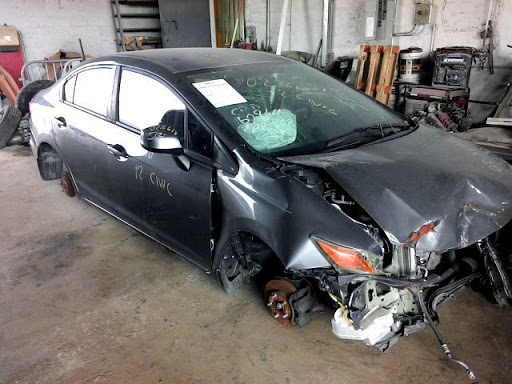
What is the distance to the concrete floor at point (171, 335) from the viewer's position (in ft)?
5.99

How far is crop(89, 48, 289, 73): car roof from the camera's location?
2.25 m

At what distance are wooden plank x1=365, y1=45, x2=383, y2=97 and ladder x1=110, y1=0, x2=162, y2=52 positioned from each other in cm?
490

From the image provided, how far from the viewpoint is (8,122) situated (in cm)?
538

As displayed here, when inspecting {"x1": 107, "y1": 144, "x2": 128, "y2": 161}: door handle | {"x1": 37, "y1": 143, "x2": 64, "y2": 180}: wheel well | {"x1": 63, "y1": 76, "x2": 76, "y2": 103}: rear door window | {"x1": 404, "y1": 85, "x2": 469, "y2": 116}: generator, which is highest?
{"x1": 63, "y1": 76, "x2": 76, "y2": 103}: rear door window

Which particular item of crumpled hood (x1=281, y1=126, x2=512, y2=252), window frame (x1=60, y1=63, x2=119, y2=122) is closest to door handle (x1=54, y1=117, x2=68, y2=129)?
window frame (x1=60, y1=63, x2=119, y2=122)

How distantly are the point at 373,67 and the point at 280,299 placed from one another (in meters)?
3.99

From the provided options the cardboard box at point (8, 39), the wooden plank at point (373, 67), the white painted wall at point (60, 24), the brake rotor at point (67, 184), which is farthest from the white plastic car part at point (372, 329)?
the white painted wall at point (60, 24)

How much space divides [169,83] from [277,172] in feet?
2.62

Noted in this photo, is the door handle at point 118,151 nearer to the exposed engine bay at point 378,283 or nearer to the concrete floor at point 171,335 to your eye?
the concrete floor at point 171,335

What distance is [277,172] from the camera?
1.75 meters

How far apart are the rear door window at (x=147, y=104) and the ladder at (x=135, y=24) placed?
20.5ft

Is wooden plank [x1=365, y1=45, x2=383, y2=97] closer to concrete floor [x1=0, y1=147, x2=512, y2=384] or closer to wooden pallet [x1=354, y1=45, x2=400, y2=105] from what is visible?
wooden pallet [x1=354, y1=45, x2=400, y2=105]

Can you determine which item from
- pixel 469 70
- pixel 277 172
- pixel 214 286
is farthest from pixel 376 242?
pixel 469 70

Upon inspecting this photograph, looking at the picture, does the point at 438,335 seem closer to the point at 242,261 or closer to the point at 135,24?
the point at 242,261
